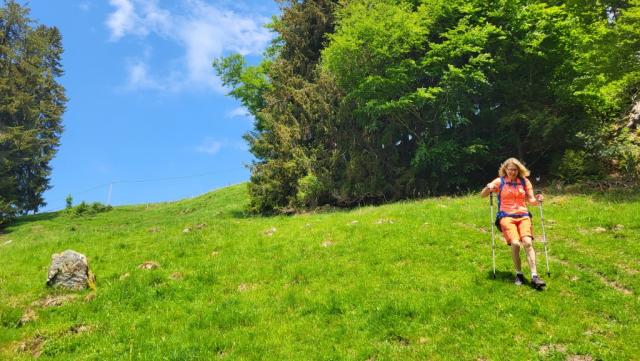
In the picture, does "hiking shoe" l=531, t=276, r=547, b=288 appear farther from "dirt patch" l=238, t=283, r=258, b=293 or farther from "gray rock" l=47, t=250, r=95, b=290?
"gray rock" l=47, t=250, r=95, b=290

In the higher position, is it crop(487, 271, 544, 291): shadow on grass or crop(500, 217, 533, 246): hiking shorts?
crop(500, 217, 533, 246): hiking shorts

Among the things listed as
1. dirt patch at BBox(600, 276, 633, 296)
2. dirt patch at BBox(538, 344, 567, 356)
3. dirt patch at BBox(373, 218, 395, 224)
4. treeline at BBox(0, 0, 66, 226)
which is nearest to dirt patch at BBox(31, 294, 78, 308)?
dirt patch at BBox(373, 218, 395, 224)

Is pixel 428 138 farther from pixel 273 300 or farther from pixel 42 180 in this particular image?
pixel 42 180

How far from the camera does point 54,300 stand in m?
13.2

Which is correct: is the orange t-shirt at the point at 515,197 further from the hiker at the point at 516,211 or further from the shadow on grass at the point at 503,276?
the shadow on grass at the point at 503,276

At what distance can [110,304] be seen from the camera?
1284 cm

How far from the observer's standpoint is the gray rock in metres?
14.1

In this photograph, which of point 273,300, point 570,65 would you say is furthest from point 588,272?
point 570,65

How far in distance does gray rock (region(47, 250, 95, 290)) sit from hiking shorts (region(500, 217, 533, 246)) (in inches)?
488

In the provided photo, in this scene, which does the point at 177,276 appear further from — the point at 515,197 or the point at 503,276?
the point at 515,197

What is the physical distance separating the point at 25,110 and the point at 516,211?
61.1m

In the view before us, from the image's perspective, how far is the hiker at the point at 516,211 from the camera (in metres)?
11.6

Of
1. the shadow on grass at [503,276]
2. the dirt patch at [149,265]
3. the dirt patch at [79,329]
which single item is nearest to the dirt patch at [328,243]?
the dirt patch at [149,265]

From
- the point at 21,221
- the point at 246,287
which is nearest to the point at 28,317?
the point at 246,287
